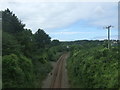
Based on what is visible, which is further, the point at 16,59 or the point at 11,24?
the point at 11,24

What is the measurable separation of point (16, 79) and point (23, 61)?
632 cm

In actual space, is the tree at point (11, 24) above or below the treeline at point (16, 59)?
above

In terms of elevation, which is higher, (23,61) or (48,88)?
(23,61)

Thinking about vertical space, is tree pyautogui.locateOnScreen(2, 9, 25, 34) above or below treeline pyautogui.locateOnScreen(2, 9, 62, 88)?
above

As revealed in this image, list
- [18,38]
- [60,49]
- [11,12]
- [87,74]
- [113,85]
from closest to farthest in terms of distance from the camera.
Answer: [113,85] < [87,74] < [18,38] < [11,12] < [60,49]

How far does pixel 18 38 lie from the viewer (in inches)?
1758

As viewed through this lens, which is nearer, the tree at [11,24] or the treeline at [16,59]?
the treeline at [16,59]

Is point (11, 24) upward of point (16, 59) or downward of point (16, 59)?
upward

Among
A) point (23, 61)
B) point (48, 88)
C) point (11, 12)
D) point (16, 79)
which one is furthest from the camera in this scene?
point (11, 12)

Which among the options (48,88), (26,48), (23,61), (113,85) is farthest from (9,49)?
(113,85)

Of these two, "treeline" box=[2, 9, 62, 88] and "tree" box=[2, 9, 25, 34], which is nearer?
"treeline" box=[2, 9, 62, 88]

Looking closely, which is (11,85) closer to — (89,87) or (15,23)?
(89,87)

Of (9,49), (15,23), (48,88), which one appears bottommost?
(48,88)

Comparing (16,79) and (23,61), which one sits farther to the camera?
(23,61)
